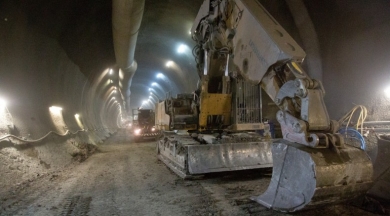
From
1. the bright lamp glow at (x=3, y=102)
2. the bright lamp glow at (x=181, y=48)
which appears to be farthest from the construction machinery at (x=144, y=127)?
the bright lamp glow at (x=3, y=102)

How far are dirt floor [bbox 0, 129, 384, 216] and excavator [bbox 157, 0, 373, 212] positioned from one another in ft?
1.19

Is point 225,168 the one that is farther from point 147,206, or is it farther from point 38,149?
point 38,149

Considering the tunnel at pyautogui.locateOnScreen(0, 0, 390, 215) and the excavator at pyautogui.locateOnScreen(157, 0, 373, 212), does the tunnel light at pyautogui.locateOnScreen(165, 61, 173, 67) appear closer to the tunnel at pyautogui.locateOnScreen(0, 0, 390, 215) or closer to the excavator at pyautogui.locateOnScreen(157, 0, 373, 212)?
the tunnel at pyautogui.locateOnScreen(0, 0, 390, 215)

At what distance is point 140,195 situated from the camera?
477 cm

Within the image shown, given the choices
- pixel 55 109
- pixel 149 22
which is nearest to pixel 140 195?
pixel 55 109

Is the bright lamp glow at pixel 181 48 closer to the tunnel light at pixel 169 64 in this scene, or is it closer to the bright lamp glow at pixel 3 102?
the tunnel light at pixel 169 64

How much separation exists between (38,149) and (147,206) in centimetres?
515

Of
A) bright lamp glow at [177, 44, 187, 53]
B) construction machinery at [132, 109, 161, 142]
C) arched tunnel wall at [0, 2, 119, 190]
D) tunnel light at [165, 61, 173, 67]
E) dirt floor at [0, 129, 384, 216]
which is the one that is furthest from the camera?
tunnel light at [165, 61, 173, 67]

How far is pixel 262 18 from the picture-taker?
370cm

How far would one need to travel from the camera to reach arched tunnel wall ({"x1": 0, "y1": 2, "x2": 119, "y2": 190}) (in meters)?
6.36

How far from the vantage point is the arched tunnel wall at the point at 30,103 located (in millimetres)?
6355

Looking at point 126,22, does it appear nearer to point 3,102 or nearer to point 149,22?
point 3,102

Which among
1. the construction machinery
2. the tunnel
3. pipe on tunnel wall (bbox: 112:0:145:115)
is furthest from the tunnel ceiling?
the construction machinery

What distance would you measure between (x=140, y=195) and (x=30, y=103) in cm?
575
